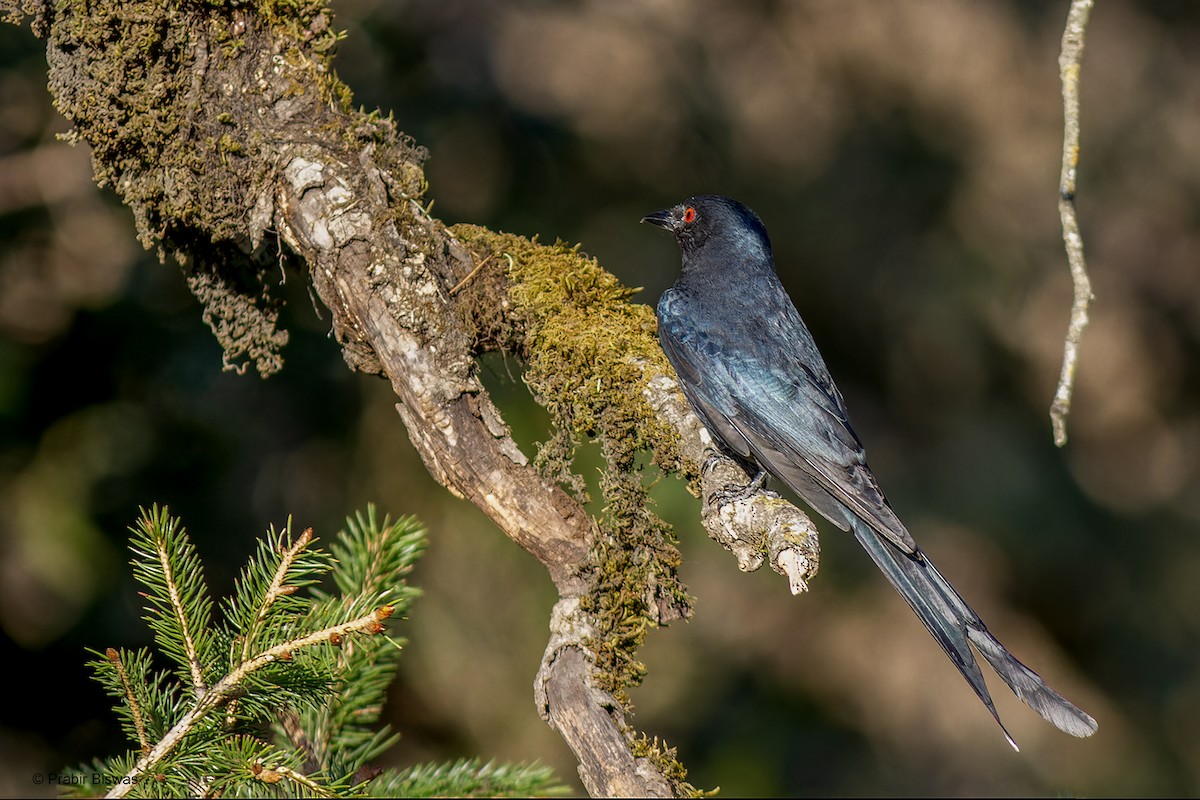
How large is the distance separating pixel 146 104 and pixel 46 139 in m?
2.21

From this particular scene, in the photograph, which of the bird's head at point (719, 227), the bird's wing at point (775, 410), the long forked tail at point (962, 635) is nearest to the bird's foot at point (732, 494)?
the bird's wing at point (775, 410)

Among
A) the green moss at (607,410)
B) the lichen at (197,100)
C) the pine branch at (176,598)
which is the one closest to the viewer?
the pine branch at (176,598)

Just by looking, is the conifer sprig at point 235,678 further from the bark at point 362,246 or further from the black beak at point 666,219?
the black beak at point 666,219

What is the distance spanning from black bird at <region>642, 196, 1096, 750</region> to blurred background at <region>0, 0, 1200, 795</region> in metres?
1.30

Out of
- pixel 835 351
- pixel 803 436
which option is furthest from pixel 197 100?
pixel 835 351

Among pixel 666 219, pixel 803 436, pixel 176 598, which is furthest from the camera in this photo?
pixel 666 219

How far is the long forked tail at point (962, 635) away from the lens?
10.3 feet

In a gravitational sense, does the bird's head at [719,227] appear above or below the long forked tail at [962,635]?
above

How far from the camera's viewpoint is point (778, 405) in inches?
164

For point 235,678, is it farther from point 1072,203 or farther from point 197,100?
point 1072,203

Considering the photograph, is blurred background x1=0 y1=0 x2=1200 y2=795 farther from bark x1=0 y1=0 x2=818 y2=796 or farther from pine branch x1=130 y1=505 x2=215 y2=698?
pine branch x1=130 y1=505 x2=215 y2=698

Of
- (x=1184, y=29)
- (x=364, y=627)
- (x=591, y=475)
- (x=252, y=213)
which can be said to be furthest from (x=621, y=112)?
(x=364, y=627)

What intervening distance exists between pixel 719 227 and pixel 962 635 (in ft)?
7.20

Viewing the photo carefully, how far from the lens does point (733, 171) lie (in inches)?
282
